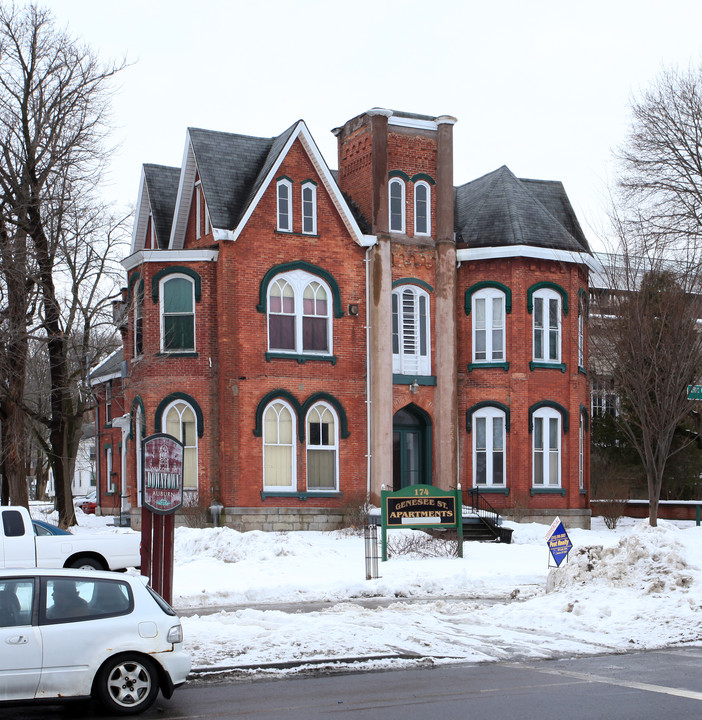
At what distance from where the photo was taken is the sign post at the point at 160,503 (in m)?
13.7

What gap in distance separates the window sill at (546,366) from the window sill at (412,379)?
9.73ft

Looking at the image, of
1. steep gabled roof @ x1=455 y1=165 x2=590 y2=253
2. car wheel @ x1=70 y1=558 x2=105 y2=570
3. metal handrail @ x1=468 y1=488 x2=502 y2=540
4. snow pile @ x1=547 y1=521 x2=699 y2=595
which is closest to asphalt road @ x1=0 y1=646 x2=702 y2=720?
snow pile @ x1=547 y1=521 x2=699 y2=595

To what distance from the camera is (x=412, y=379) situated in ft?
103

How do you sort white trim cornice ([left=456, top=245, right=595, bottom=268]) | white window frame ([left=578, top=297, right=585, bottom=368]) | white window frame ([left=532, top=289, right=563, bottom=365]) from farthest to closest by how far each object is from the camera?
white window frame ([left=578, top=297, right=585, bottom=368])
white window frame ([left=532, top=289, right=563, bottom=365])
white trim cornice ([left=456, top=245, right=595, bottom=268])

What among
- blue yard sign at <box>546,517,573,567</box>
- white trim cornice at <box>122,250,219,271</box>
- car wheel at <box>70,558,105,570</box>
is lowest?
car wheel at <box>70,558,105,570</box>

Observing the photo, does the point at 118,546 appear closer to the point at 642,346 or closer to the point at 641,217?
the point at 642,346

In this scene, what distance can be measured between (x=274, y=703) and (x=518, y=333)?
2265 cm

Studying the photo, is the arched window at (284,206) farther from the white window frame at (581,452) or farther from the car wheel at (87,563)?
the car wheel at (87,563)

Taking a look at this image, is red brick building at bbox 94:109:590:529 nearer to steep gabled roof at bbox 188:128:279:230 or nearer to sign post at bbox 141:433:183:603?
steep gabled roof at bbox 188:128:279:230

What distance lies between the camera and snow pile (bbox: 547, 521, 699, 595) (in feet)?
52.0

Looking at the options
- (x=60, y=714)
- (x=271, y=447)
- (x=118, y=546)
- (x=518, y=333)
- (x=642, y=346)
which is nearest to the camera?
(x=60, y=714)

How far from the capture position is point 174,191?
33531 mm

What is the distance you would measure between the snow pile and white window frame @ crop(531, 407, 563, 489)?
568 inches

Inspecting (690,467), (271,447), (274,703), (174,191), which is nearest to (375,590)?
(274,703)
